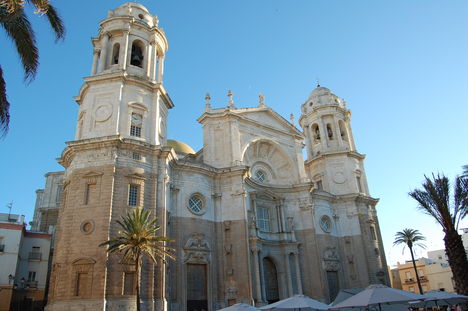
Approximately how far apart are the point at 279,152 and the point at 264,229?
8.76 meters

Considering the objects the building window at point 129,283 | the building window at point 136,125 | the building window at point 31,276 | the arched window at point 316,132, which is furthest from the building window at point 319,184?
the building window at point 31,276

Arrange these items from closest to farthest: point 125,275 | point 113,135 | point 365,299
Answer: point 365,299 → point 125,275 → point 113,135

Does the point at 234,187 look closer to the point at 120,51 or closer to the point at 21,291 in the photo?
the point at 120,51

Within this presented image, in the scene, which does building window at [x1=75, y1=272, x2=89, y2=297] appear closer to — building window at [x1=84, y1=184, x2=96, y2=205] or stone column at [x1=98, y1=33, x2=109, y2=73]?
building window at [x1=84, y1=184, x2=96, y2=205]

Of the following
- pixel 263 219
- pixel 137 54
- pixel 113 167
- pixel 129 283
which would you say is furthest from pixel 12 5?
pixel 263 219

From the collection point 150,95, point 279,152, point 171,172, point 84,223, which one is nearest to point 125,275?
point 84,223

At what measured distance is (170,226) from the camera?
28266 mm

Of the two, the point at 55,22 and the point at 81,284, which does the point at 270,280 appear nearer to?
the point at 81,284

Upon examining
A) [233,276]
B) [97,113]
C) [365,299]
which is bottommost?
[365,299]

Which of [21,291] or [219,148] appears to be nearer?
[21,291]

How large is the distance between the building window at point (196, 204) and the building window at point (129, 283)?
7691 mm

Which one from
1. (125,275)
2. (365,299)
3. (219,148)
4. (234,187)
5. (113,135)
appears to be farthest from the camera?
(219,148)

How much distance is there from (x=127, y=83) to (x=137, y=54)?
4.77 m

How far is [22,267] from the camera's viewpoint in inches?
1277
